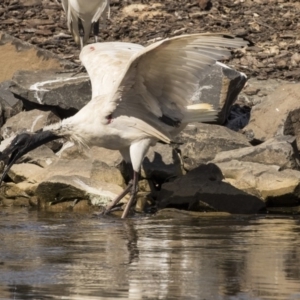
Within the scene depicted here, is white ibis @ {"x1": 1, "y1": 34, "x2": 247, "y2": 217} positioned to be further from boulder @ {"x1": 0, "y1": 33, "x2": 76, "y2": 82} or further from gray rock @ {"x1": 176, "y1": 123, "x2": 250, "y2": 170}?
boulder @ {"x1": 0, "y1": 33, "x2": 76, "y2": 82}

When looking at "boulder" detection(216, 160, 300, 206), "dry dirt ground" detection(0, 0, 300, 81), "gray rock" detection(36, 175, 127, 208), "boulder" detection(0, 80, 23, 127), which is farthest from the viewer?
"dry dirt ground" detection(0, 0, 300, 81)

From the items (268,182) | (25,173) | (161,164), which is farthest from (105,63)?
(268,182)

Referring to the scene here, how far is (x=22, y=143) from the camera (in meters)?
10.0

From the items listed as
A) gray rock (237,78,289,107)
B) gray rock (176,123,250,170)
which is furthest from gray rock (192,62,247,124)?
gray rock (237,78,289,107)

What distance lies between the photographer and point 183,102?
33.5ft

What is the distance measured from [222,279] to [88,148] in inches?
160

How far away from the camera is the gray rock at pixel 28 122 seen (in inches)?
484

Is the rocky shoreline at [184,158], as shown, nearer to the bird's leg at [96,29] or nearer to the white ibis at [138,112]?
the white ibis at [138,112]

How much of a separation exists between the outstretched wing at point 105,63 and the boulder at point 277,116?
1606mm

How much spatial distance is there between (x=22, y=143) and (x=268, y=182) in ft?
7.28

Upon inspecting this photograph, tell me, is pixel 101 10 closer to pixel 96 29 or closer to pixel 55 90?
pixel 96 29

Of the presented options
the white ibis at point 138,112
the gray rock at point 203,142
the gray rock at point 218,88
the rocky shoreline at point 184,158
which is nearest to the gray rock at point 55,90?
the rocky shoreline at point 184,158

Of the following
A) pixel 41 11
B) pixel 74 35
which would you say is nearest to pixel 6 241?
pixel 74 35

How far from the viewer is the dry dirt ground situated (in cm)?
1516
